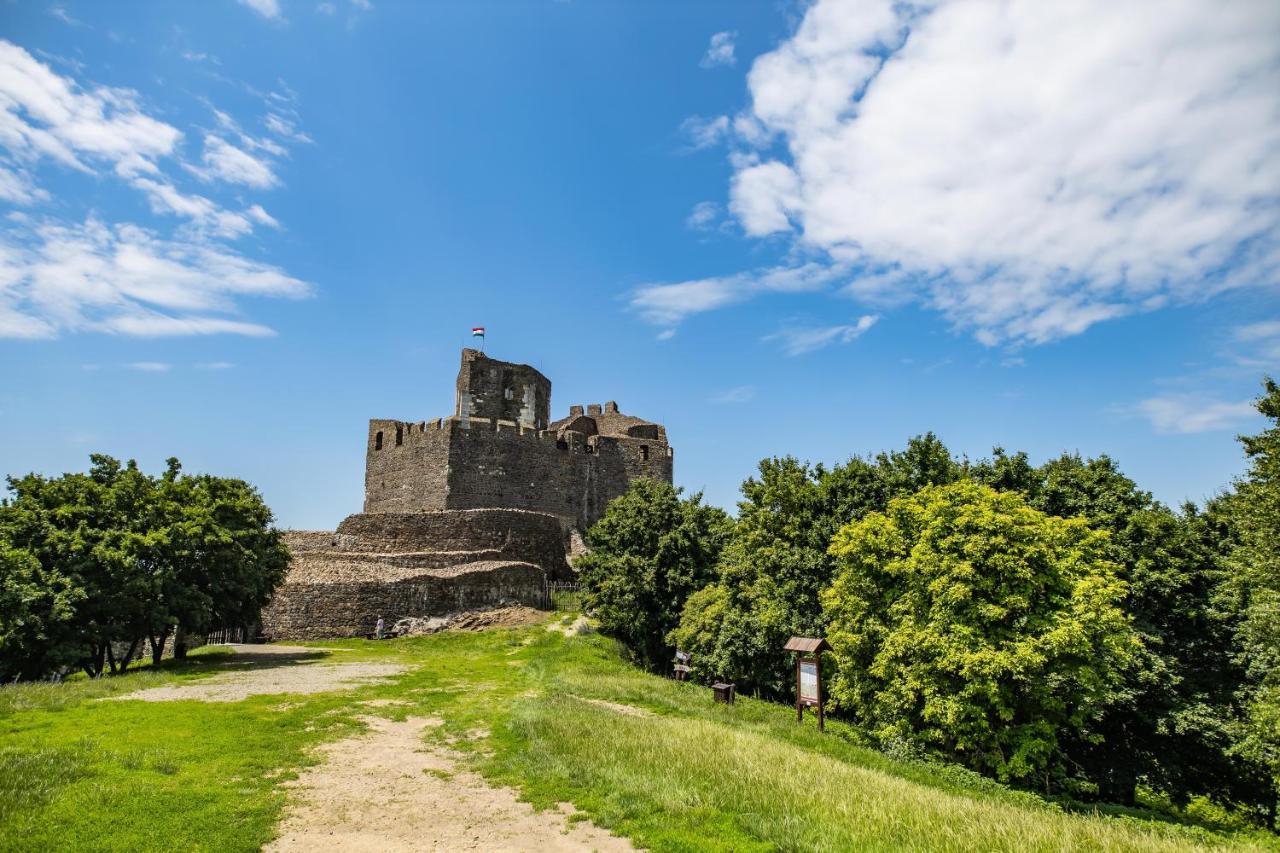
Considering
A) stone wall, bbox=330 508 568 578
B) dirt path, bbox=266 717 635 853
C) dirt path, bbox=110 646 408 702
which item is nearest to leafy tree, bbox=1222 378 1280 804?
dirt path, bbox=266 717 635 853

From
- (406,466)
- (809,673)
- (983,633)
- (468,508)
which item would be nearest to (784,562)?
(809,673)

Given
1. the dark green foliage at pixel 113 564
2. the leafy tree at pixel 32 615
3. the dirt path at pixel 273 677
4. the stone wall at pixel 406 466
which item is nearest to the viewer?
the dirt path at pixel 273 677

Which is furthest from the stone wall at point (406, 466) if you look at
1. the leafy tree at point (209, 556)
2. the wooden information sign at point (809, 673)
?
the wooden information sign at point (809, 673)

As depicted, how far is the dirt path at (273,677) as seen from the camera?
16.1m

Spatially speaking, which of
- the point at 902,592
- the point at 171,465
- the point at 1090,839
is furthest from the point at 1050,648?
the point at 171,465

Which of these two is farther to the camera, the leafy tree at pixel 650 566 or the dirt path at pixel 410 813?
the leafy tree at pixel 650 566

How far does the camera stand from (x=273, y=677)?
19.0 meters

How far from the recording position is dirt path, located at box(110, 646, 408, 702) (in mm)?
16109

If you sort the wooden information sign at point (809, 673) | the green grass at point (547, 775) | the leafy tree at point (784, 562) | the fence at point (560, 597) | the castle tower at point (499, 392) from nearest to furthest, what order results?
the green grass at point (547, 775) < the wooden information sign at point (809, 673) < the leafy tree at point (784, 562) < the fence at point (560, 597) < the castle tower at point (499, 392)

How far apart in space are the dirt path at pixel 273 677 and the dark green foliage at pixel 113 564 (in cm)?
199

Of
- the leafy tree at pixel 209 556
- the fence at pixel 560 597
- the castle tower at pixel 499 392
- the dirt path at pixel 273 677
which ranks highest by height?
the castle tower at pixel 499 392

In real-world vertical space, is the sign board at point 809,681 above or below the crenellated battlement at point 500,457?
below

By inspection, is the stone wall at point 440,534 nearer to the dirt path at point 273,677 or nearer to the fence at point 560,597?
the fence at point 560,597

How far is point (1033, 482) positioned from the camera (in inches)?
920
